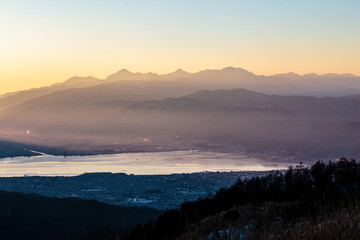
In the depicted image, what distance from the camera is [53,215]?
231 feet

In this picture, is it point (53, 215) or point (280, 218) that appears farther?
point (53, 215)

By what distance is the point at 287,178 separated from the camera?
109ft

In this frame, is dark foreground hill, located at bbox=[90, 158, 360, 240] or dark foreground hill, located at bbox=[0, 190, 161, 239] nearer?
dark foreground hill, located at bbox=[90, 158, 360, 240]

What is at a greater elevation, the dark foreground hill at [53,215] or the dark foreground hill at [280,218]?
the dark foreground hill at [280,218]

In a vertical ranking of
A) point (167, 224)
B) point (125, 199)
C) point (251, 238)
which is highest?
point (251, 238)

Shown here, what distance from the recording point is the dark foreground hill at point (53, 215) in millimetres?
60844

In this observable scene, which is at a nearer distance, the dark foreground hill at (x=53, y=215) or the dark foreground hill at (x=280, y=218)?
the dark foreground hill at (x=280, y=218)

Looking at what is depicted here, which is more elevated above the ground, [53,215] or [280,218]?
[280,218]

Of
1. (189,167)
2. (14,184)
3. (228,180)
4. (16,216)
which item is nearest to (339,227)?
(16,216)

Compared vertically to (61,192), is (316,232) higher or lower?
higher

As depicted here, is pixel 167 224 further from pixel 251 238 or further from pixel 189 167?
pixel 189 167

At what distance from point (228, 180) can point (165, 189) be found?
19990 mm

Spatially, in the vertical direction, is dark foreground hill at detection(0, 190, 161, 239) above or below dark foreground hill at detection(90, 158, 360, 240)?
below

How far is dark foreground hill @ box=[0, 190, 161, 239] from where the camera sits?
60.8 m
